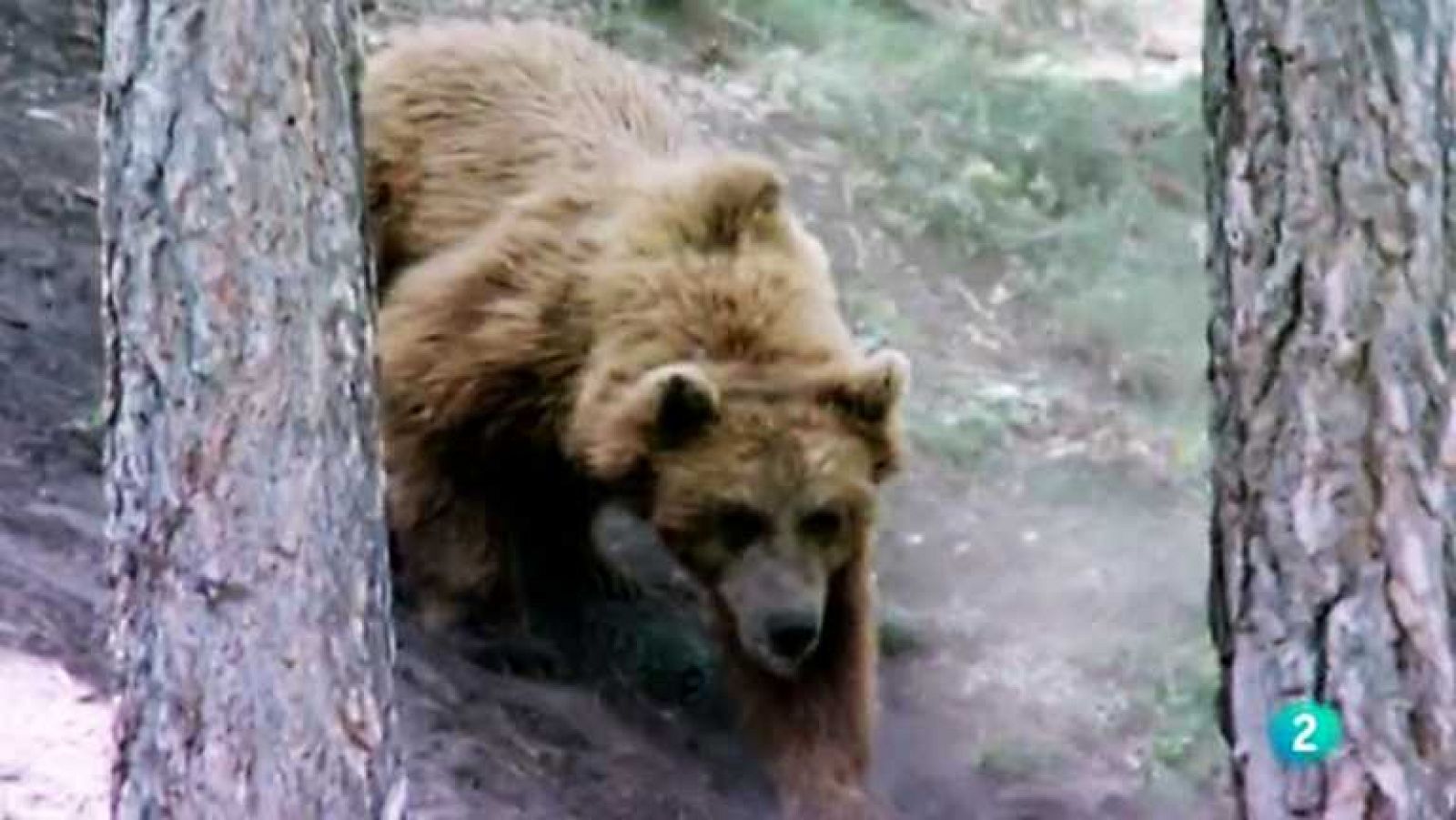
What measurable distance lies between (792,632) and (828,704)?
0.57 m

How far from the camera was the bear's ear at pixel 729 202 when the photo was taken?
8.28 metres

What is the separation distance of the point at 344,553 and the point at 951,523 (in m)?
4.91

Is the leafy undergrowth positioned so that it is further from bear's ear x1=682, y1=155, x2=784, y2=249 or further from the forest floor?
bear's ear x1=682, y1=155, x2=784, y2=249

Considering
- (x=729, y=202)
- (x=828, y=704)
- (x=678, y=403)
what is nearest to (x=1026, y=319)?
(x=729, y=202)

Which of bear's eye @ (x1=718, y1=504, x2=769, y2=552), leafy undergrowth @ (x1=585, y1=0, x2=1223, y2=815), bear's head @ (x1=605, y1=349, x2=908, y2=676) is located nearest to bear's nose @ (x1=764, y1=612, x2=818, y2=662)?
bear's head @ (x1=605, y1=349, x2=908, y2=676)

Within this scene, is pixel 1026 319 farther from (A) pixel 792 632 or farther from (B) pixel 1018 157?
(A) pixel 792 632

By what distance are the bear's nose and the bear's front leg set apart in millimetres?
414

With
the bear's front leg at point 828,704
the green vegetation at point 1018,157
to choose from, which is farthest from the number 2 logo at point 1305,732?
the green vegetation at point 1018,157

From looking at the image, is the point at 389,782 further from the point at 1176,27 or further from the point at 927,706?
the point at 1176,27

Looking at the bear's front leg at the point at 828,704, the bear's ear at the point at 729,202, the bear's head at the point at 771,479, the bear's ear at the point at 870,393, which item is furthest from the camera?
the bear's ear at the point at 729,202

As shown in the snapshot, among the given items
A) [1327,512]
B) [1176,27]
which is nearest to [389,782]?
[1327,512]

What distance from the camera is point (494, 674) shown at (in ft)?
27.7

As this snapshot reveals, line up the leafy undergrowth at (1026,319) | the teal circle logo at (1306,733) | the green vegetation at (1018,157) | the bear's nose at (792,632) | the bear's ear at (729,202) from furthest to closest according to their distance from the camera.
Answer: the green vegetation at (1018,157), the leafy undergrowth at (1026,319), the bear's ear at (729,202), the bear's nose at (792,632), the teal circle logo at (1306,733)

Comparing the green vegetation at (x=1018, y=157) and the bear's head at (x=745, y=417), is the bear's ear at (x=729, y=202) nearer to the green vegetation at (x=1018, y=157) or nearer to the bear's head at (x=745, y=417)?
the bear's head at (x=745, y=417)
